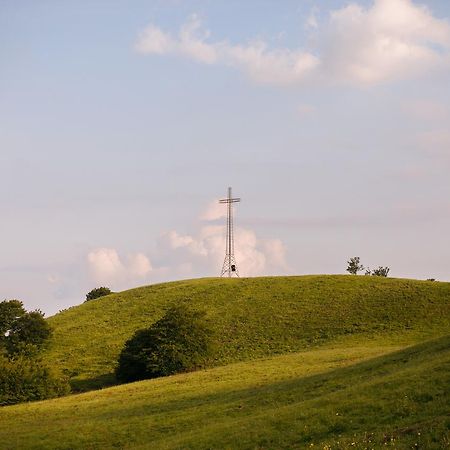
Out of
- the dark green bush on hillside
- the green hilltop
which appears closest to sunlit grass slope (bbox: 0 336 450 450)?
the green hilltop

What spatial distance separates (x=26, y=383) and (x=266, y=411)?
34.4 meters

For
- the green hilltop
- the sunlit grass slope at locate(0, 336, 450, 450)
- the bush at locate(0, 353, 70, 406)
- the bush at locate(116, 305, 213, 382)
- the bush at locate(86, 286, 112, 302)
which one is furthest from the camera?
the bush at locate(86, 286, 112, 302)

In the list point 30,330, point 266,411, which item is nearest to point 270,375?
point 266,411

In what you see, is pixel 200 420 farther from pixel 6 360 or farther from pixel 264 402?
pixel 6 360

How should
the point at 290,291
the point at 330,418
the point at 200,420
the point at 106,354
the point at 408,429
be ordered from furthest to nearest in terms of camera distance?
the point at 290,291 < the point at 106,354 < the point at 200,420 < the point at 330,418 < the point at 408,429

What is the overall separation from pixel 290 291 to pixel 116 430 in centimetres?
6723

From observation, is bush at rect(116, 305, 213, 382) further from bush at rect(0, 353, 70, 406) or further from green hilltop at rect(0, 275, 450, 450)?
bush at rect(0, 353, 70, 406)

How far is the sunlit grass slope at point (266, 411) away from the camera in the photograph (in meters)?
26.5

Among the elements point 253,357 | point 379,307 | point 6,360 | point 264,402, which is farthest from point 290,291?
point 264,402

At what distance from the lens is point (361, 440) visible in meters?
24.6

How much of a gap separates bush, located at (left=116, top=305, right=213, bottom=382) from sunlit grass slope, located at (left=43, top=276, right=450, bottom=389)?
2.86 m

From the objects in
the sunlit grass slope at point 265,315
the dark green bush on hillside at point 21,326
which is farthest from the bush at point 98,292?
the dark green bush on hillside at point 21,326

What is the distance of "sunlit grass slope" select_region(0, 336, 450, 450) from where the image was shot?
26.5 m

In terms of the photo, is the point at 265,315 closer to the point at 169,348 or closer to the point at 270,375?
the point at 169,348
